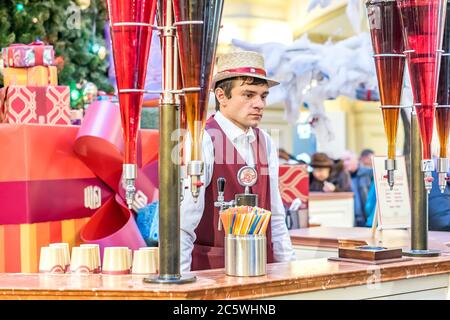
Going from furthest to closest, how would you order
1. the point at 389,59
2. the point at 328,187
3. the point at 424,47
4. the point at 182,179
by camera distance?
the point at 328,187, the point at 389,59, the point at 424,47, the point at 182,179

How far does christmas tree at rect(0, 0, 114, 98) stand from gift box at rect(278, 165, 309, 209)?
4.41 feet

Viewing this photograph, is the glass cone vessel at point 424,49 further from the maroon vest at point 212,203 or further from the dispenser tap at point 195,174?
the dispenser tap at point 195,174

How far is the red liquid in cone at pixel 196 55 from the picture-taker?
6.03 ft

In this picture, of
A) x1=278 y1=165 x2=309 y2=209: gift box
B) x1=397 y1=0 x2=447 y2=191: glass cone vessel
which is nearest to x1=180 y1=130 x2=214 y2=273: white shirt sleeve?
x1=397 y1=0 x2=447 y2=191: glass cone vessel

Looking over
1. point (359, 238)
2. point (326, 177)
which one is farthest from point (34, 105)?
point (326, 177)

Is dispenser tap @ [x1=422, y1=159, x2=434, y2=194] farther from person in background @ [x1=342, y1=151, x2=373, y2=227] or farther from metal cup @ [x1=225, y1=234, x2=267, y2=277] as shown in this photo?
person in background @ [x1=342, y1=151, x2=373, y2=227]

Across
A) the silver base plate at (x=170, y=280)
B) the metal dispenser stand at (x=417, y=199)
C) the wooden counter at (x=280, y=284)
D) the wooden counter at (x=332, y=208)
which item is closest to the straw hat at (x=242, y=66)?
the metal dispenser stand at (x=417, y=199)

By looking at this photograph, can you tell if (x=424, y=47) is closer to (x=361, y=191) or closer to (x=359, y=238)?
Answer: (x=359, y=238)

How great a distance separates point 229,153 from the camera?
2654 millimetres

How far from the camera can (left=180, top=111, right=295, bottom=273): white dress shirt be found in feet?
8.27

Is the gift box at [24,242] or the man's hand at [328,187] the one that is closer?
the gift box at [24,242]

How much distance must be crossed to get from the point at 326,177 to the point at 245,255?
6105 mm

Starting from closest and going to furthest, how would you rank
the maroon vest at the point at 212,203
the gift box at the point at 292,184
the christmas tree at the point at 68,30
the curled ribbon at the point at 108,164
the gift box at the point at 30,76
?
1. the maroon vest at the point at 212,203
2. the curled ribbon at the point at 108,164
3. the gift box at the point at 30,76
4. the gift box at the point at 292,184
5. the christmas tree at the point at 68,30

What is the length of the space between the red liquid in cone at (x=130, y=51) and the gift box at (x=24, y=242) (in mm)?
919
